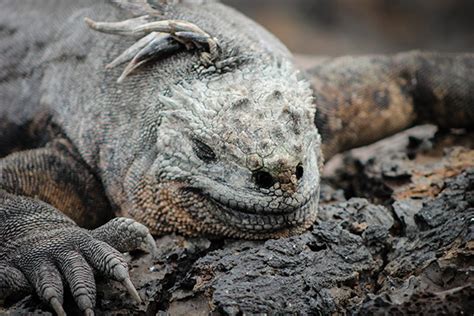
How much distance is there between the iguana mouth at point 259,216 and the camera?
3400 millimetres

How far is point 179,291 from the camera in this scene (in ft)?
10.8

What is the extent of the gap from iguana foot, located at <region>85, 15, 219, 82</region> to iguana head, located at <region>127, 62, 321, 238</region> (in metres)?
0.24

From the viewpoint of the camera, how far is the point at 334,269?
3318 millimetres

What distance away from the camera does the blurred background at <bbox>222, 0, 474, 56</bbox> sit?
12.8m

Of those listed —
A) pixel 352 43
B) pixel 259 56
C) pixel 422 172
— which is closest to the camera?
pixel 259 56

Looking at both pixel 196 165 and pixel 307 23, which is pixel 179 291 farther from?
pixel 307 23

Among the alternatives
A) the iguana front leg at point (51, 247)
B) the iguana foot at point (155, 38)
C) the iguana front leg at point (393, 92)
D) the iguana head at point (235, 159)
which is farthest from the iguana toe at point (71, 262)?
the iguana front leg at point (393, 92)

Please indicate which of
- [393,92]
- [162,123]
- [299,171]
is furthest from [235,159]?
[393,92]

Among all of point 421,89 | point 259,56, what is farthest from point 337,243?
point 421,89

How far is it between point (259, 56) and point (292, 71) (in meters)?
0.21

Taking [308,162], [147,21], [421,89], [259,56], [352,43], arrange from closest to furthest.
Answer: [308,162], [259,56], [147,21], [421,89], [352,43]

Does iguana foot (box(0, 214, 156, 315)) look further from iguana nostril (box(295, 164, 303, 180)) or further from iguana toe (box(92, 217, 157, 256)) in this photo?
iguana nostril (box(295, 164, 303, 180))

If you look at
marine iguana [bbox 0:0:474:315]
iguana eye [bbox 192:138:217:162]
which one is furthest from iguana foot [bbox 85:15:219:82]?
iguana eye [bbox 192:138:217:162]

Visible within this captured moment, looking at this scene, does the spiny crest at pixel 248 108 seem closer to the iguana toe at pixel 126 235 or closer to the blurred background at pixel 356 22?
the iguana toe at pixel 126 235
